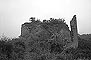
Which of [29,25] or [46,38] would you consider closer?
[46,38]

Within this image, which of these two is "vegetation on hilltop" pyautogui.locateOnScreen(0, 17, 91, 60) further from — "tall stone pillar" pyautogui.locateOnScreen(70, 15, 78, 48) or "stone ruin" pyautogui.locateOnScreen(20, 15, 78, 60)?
"tall stone pillar" pyautogui.locateOnScreen(70, 15, 78, 48)

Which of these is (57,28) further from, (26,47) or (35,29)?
(26,47)

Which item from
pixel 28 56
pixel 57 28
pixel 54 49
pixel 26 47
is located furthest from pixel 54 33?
pixel 28 56

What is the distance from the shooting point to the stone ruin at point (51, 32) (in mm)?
21484

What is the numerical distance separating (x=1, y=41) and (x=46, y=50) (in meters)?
5.66

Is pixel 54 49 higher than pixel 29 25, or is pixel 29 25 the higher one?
pixel 29 25

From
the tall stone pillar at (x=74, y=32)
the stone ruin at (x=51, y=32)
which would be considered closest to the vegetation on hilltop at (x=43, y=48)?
the stone ruin at (x=51, y=32)

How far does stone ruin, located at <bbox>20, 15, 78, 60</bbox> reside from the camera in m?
→ 21.5

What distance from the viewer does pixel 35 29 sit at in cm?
2231

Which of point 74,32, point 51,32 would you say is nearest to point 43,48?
point 51,32

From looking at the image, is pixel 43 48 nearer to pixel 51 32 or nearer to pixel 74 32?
pixel 51 32

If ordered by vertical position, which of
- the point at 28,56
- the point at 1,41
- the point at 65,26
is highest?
the point at 65,26

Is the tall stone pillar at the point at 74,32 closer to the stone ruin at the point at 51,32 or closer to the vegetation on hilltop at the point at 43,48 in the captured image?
the stone ruin at the point at 51,32

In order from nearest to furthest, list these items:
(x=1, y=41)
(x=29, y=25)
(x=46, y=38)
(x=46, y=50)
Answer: (x=1, y=41) → (x=46, y=50) → (x=46, y=38) → (x=29, y=25)
